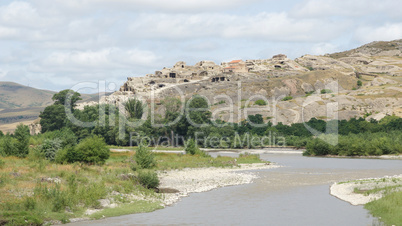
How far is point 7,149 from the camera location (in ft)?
174

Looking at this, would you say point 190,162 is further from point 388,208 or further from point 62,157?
point 388,208

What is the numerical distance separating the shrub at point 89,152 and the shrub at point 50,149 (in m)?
3.12

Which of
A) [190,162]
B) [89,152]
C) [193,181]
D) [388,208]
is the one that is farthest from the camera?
[190,162]

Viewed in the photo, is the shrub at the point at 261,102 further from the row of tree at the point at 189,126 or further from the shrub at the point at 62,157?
the shrub at the point at 62,157

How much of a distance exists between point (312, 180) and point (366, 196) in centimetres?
1463

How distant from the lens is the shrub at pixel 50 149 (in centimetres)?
5006

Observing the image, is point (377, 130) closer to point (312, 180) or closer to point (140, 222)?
point (312, 180)

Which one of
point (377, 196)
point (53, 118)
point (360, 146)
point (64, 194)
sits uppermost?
point (53, 118)

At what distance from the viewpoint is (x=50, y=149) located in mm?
50531

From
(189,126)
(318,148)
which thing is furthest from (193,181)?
(189,126)

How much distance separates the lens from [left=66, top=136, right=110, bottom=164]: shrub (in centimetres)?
4712

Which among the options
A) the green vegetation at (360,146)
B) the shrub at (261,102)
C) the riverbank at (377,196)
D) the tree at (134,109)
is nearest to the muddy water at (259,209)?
the riverbank at (377,196)

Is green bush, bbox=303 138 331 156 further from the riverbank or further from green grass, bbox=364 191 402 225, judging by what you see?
green grass, bbox=364 191 402 225

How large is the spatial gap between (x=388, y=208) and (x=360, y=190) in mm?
9709
